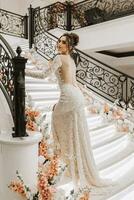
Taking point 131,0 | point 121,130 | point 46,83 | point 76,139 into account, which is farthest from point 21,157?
point 131,0

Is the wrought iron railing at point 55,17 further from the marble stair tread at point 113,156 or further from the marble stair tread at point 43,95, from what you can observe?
the marble stair tread at point 113,156

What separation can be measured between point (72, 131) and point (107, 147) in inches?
62.9

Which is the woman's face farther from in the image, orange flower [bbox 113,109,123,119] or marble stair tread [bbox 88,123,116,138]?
orange flower [bbox 113,109,123,119]

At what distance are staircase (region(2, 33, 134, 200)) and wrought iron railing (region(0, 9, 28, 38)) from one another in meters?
3.93

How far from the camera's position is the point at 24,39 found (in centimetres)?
1046

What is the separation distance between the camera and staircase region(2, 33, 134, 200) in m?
3.86

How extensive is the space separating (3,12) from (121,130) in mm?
6908

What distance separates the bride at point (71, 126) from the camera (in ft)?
12.3

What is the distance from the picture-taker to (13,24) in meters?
11.2

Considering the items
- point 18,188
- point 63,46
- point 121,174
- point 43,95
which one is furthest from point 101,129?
point 18,188

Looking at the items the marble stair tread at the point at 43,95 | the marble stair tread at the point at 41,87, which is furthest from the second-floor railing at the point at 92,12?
the marble stair tread at the point at 43,95

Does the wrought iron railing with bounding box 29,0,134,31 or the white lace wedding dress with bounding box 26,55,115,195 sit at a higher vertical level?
the wrought iron railing with bounding box 29,0,134,31

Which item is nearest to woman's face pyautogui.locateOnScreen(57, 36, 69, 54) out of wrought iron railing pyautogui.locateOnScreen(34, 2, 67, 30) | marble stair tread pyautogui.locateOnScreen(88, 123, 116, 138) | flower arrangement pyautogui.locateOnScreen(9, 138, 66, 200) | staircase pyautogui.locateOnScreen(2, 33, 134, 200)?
staircase pyautogui.locateOnScreen(2, 33, 134, 200)

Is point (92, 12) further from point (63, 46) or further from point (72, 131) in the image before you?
point (72, 131)
